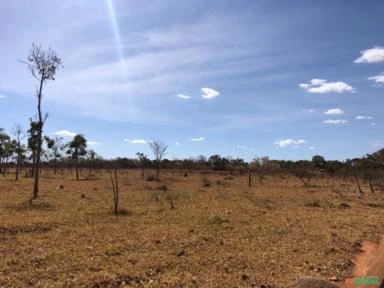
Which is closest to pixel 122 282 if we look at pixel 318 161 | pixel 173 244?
pixel 173 244

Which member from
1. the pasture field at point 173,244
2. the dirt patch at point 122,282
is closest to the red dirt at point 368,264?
the pasture field at point 173,244

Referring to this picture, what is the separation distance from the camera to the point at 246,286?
21.9 ft

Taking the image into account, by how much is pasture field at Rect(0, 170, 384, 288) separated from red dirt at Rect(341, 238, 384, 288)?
22cm

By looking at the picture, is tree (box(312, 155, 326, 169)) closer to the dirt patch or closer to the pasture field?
the pasture field

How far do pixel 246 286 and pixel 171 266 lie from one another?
1.71 m

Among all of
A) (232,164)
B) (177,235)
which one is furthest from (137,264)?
(232,164)

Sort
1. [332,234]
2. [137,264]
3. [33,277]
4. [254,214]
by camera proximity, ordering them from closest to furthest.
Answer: [33,277] < [137,264] < [332,234] < [254,214]

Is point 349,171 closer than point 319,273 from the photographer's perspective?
No

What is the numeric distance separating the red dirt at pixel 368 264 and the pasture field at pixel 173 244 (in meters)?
0.22

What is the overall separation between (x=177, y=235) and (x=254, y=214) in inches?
215

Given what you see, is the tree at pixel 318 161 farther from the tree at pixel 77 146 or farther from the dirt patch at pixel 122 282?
the dirt patch at pixel 122 282

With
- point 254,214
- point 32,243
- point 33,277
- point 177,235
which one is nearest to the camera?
point 33,277

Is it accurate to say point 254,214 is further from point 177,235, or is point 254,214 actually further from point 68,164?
point 68,164

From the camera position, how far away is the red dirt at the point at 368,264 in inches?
189
